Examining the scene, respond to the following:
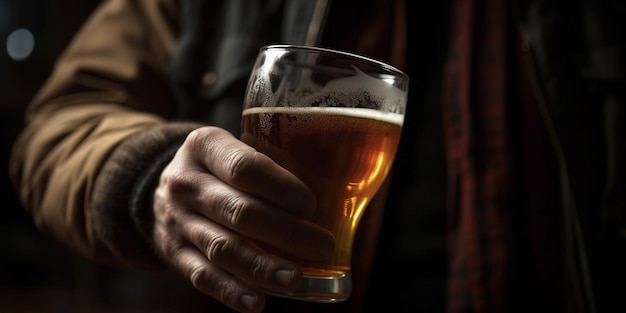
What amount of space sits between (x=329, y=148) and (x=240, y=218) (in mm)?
86

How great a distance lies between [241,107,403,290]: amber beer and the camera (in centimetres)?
50

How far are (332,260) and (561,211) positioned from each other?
0.54 meters

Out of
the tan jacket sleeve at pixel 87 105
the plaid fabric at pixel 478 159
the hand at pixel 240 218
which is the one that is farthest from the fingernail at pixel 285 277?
the plaid fabric at pixel 478 159

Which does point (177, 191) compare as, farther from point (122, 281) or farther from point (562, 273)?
point (122, 281)

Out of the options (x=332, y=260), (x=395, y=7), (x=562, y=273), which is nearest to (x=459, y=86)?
(x=395, y=7)

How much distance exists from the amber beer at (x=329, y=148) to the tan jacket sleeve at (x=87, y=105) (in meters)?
0.35

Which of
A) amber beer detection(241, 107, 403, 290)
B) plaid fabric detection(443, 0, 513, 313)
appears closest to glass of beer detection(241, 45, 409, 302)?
amber beer detection(241, 107, 403, 290)

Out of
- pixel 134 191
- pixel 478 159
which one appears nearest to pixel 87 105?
pixel 134 191

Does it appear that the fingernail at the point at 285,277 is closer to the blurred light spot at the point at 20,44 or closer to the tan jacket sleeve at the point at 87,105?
the tan jacket sleeve at the point at 87,105

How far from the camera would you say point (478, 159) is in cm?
97

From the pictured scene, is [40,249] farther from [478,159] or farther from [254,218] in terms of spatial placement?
[254,218]

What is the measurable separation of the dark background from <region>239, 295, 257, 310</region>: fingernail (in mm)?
2675

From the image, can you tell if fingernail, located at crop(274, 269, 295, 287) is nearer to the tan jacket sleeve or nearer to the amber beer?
the amber beer

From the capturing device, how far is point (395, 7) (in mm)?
981
